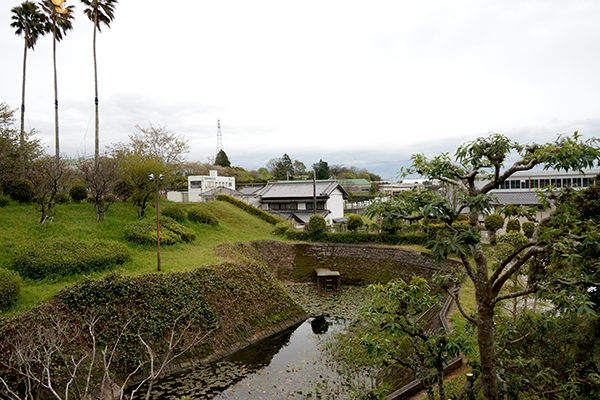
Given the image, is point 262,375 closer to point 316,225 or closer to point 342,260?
point 342,260

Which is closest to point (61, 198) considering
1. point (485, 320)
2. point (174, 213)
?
point (174, 213)

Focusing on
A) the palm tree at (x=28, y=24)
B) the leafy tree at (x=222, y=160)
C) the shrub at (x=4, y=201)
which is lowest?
the shrub at (x=4, y=201)

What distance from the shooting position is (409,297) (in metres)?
4.81

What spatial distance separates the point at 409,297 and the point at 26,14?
26306 millimetres

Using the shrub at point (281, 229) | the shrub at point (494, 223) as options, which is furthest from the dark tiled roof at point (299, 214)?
the shrub at point (494, 223)

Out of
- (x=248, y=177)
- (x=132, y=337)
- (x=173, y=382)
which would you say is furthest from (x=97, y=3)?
(x=248, y=177)

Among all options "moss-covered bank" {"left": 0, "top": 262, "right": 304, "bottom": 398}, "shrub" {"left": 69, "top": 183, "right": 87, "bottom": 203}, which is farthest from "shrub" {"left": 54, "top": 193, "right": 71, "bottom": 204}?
"moss-covered bank" {"left": 0, "top": 262, "right": 304, "bottom": 398}

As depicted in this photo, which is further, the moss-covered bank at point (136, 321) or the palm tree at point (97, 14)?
the palm tree at point (97, 14)

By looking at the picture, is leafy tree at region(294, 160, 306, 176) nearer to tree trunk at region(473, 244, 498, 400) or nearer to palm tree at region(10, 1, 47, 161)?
palm tree at region(10, 1, 47, 161)

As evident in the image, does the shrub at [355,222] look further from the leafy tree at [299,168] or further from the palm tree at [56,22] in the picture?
the leafy tree at [299,168]

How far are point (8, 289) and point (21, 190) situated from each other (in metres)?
11.2

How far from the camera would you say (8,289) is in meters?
9.09

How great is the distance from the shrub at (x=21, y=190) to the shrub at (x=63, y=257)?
6979 millimetres

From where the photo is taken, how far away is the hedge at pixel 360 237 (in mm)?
22470
